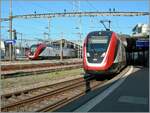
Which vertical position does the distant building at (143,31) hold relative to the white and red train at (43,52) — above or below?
above

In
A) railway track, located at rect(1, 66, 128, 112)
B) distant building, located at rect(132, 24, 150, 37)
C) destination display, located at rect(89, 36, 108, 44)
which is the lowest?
railway track, located at rect(1, 66, 128, 112)

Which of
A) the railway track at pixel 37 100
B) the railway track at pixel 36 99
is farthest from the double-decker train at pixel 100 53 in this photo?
the railway track at pixel 37 100

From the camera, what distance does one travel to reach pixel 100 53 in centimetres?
2184

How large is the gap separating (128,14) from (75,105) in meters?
43.9

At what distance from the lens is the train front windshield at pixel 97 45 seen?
21781mm

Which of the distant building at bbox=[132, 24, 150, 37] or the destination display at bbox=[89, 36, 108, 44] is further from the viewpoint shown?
the distant building at bbox=[132, 24, 150, 37]

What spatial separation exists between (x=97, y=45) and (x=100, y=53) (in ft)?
2.30

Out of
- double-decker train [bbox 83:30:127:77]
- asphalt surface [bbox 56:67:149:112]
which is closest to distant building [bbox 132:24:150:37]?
double-decker train [bbox 83:30:127:77]

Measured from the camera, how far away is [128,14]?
54188 mm

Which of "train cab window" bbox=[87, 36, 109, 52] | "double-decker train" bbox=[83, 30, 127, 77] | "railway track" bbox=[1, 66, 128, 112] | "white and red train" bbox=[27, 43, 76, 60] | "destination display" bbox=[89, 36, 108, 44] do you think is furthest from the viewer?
"white and red train" bbox=[27, 43, 76, 60]

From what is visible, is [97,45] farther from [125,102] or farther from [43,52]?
[43,52]

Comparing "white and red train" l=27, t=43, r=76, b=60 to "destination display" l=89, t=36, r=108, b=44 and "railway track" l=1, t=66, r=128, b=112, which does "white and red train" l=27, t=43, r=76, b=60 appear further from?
"railway track" l=1, t=66, r=128, b=112

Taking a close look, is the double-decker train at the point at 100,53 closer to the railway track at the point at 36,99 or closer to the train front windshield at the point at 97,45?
the train front windshield at the point at 97,45

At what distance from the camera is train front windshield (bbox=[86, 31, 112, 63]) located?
21781 mm
